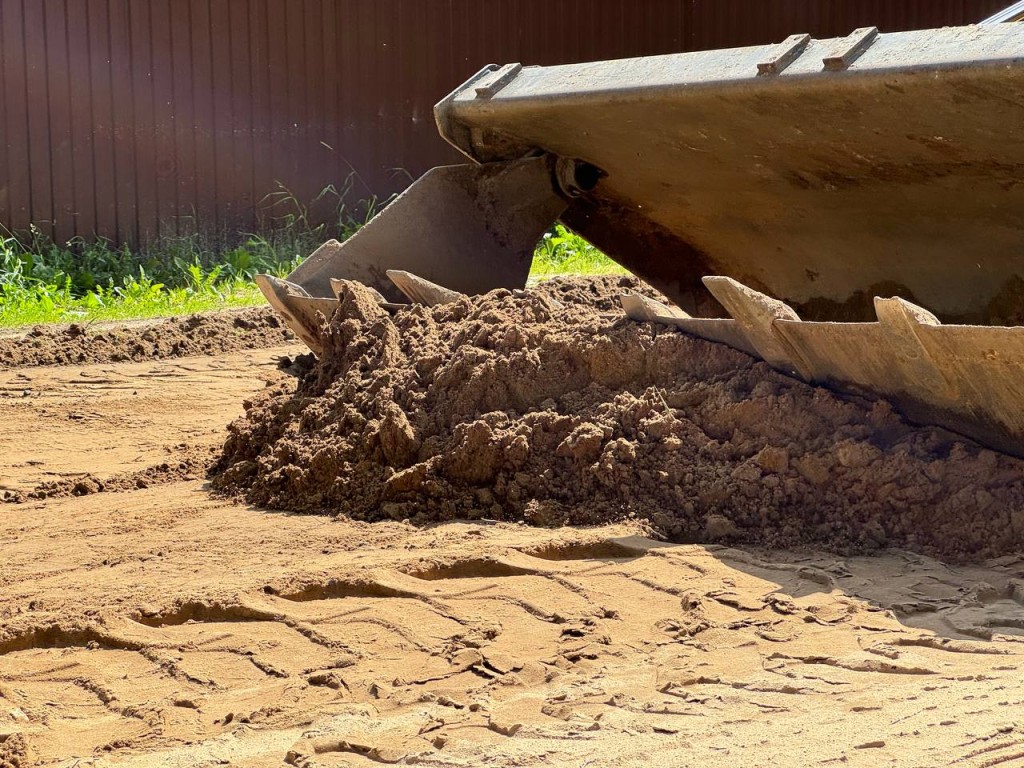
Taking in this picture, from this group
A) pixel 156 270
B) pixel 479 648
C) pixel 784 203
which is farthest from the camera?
pixel 156 270

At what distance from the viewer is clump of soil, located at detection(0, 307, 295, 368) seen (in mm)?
7160

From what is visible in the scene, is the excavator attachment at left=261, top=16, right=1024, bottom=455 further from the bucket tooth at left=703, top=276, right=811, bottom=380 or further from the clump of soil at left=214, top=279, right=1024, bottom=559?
the clump of soil at left=214, top=279, right=1024, bottom=559

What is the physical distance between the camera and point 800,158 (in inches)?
192

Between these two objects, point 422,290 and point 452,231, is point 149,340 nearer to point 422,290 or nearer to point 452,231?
point 452,231

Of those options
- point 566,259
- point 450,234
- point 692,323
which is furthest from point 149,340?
point 692,323

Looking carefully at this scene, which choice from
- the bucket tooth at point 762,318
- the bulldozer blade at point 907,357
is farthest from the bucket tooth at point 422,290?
the bucket tooth at point 762,318

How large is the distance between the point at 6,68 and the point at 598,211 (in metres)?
5.67

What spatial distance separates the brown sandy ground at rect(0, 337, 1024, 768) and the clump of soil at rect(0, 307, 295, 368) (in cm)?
313

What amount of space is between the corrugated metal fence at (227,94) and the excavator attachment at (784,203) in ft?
16.5

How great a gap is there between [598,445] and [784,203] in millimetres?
1727

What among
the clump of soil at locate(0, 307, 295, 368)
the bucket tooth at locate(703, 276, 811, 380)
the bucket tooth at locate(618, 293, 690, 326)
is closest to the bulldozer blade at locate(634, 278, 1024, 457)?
the bucket tooth at locate(703, 276, 811, 380)

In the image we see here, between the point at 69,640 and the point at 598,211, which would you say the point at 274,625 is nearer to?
the point at 69,640

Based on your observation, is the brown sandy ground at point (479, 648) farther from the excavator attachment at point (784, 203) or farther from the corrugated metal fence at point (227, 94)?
the corrugated metal fence at point (227, 94)

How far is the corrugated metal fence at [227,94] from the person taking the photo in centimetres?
969
